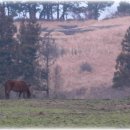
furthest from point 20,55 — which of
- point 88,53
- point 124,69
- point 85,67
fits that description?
point 88,53

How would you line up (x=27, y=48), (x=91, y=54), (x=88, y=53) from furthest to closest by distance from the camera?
(x=88, y=53), (x=91, y=54), (x=27, y=48)

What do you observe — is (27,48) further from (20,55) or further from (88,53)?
(88,53)

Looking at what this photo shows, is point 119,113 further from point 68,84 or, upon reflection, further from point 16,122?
point 68,84

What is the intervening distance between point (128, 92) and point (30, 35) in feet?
27.1

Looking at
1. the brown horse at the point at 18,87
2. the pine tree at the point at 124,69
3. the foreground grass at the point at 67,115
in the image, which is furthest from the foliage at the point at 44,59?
the foreground grass at the point at 67,115

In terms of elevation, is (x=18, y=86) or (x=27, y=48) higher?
(x=18, y=86)

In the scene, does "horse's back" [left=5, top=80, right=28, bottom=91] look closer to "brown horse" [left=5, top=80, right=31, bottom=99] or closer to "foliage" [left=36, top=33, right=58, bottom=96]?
"brown horse" [left=5, top=80, right=31, bottom=99]


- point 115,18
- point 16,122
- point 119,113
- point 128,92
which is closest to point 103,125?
point 16,122

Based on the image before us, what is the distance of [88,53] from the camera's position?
62.3 m

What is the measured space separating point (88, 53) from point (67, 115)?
47.8 m

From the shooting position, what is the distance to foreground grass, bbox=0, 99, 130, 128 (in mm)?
12715

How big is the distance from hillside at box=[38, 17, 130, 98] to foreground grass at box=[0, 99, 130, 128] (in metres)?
22.1

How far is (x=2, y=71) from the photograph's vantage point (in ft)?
121

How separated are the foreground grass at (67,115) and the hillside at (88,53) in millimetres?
22062
